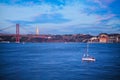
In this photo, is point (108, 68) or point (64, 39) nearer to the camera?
point (64, 39)

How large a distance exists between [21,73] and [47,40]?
113cm

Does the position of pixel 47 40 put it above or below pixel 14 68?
above

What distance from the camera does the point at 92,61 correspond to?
743 cm

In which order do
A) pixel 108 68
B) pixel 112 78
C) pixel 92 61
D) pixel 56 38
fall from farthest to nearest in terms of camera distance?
pixel 92 61 < pixel 108 68 < pixel 56 38 < pixel 112 78

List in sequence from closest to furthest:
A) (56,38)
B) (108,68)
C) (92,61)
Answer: (56,38) < (108,68) < (92,61)

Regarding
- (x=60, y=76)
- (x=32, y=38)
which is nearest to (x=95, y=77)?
(x=60, y=76)

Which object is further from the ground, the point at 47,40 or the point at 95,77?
the point at 47,40

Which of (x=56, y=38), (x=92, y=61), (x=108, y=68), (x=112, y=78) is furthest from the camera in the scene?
(x=92, y=61)

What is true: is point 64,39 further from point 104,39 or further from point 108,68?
point 108,68

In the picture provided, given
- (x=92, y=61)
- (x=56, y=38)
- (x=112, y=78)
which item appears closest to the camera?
(x=112, y=78)

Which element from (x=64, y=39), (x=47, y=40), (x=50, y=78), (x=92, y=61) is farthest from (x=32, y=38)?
(x=92, y=61)

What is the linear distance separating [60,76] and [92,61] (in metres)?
2.73

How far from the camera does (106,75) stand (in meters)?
5.02

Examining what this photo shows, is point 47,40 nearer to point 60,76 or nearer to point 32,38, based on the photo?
point 32,38
